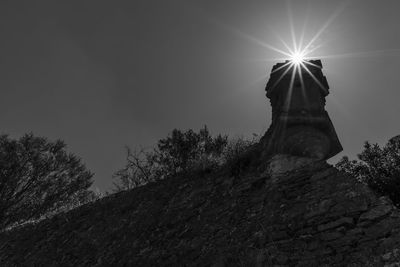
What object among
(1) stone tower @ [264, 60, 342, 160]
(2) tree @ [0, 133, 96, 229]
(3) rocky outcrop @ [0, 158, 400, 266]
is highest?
(2) tree @ [0, 133, 96, 229]

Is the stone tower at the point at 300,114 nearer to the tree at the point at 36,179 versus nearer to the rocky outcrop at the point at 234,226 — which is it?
the rocky outcrop at the point at 234,226

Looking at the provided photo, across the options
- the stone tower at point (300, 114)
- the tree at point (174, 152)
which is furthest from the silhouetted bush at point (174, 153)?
the stone tower at point (300, 114)

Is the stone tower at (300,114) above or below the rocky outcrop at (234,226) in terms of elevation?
above

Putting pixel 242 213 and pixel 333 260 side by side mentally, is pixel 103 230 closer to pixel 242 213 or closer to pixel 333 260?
pixel 242 213

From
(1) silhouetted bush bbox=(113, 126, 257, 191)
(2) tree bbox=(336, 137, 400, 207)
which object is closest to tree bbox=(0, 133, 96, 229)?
(1) silhouetted bush bbox=(113, 126, 257, 191)

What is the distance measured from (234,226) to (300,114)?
2.30 m

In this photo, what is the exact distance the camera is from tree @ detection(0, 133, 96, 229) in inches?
Answer: 591

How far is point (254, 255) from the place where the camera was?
4145mm

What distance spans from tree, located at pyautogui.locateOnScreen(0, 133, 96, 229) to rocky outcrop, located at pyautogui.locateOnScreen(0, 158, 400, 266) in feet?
24.0

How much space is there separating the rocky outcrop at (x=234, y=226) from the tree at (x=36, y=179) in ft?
24.0

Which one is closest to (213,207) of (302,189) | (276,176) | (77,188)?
(276,176)

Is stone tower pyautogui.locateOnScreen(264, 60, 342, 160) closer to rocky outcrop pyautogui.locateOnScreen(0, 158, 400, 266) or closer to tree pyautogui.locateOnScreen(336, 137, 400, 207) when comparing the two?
rocky outcrop pyautogui.locateOnScreen(0, 158, 400, 266)

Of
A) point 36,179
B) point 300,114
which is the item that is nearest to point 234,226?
point 300,114

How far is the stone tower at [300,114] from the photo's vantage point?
18.4 ft
